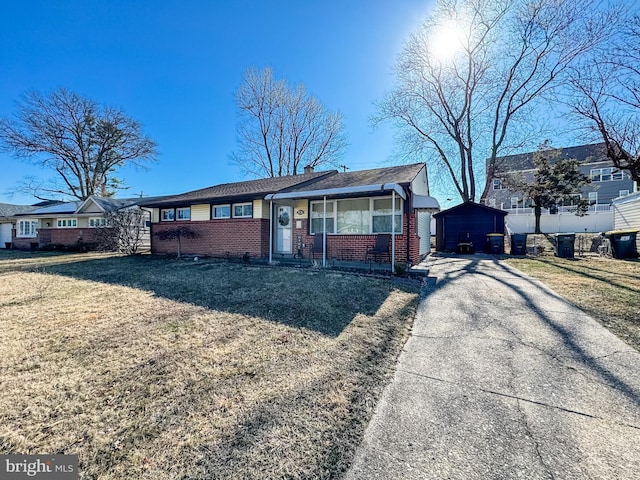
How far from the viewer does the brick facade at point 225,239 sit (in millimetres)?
11078

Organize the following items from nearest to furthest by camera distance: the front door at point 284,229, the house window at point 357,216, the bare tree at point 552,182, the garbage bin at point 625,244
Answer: the house window at point 357,216, the garbage bin at point 625,244, the front door at point 284,229, the bare tree at point 552,182

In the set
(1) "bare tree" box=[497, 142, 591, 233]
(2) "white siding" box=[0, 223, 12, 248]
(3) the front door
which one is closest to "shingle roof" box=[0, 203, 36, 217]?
(2) "white siding" box=[0, 223, 12, 248]

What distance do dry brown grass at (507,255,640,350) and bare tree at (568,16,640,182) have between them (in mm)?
4500

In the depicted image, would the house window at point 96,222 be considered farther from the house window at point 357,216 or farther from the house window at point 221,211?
the house window at point 357,216

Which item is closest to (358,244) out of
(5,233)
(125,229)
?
(125,229)

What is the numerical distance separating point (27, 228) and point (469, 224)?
32795mm

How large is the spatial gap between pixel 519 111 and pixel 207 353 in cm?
2300

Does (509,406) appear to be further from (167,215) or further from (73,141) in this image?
(73,141)

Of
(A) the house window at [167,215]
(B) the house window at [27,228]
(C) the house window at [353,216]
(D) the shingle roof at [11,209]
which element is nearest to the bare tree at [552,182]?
(C) the house window at [353,216]

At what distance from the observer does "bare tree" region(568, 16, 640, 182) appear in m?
9.43

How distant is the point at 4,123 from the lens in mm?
23922

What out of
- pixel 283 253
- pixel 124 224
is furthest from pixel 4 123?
pixel 283 253

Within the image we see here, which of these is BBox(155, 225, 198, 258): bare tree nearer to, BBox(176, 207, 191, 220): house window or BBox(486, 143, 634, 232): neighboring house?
BBox(176, 207, 191, 220): house window

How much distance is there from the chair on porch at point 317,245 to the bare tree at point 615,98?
1108 centimetres
